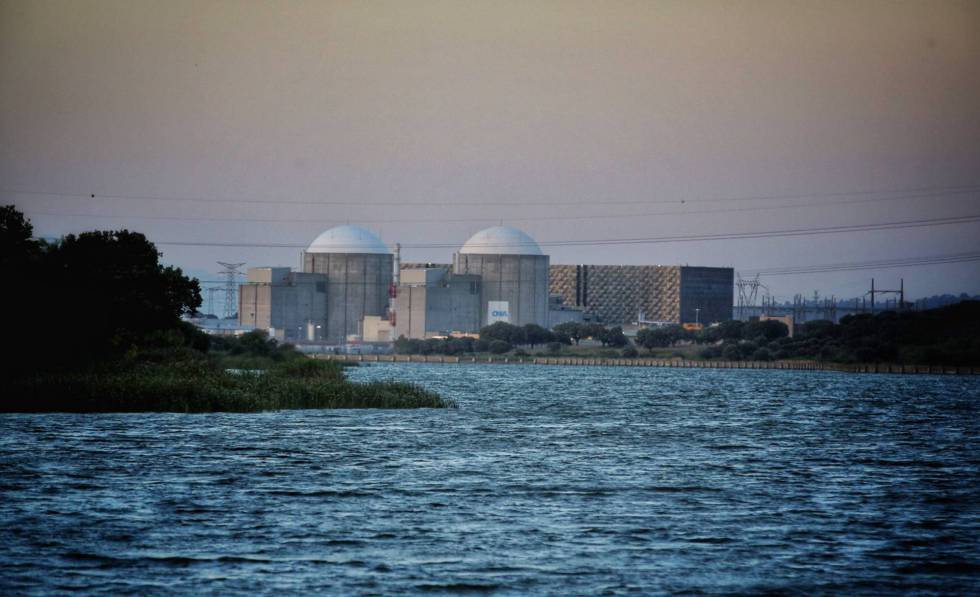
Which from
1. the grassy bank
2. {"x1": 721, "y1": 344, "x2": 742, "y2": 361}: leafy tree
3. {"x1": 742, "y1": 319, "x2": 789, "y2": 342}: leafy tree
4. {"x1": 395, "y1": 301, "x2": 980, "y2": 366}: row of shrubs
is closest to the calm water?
the grassy bank

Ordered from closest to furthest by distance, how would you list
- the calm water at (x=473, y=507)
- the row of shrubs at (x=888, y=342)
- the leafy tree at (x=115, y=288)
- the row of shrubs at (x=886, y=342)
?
the calm water at (x=473, y=507)
the leafy tree at (x=115, y=288)
the row of shrubs at (x=888, y=342)
the row of shrubs at (x=886, y=342)

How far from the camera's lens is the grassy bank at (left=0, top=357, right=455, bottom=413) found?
52.3 metres

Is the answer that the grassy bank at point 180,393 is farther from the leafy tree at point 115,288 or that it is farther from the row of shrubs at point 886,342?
the row of shrubs at point 886,342

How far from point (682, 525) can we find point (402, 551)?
6.61 m

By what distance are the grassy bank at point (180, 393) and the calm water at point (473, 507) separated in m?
1.58

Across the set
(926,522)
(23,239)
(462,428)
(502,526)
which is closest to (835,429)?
(462,428)

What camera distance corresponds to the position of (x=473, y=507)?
2942 centimetres

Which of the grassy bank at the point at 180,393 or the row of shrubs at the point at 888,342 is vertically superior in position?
the row of shrubs at the point at 888,342

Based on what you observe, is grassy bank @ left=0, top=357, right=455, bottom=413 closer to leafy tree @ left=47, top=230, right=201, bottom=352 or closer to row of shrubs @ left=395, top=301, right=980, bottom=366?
leafy tree @ left=47, top=230, right=201, bottom=352

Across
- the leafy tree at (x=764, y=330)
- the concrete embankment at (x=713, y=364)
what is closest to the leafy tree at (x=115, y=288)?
the concrete embankment at (x=713, y=364)

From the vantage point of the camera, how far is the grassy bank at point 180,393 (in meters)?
52.3

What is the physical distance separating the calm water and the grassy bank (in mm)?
1578

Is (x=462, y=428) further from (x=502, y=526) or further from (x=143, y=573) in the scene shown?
(x=143, y=573)

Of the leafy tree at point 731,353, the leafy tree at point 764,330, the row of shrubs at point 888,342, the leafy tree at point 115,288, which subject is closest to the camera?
the leafy tree at point 115,288
